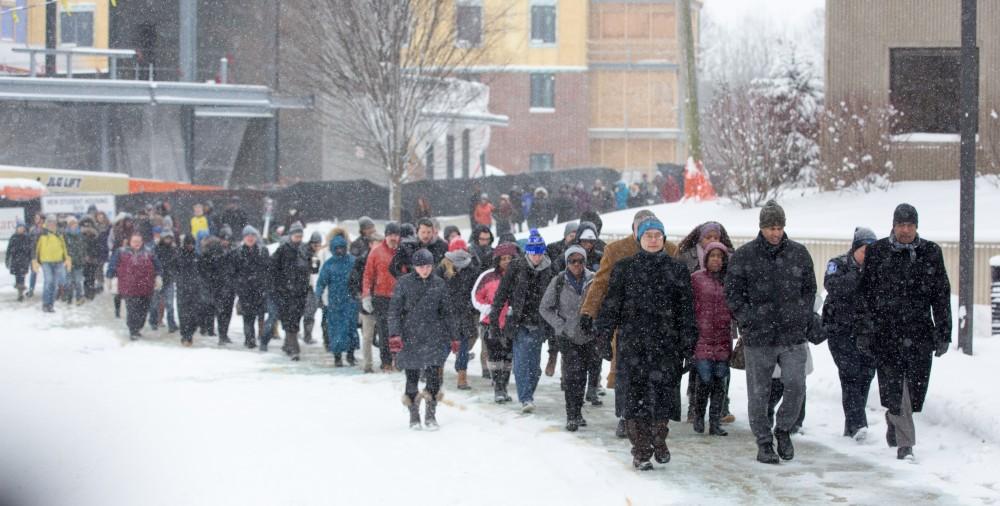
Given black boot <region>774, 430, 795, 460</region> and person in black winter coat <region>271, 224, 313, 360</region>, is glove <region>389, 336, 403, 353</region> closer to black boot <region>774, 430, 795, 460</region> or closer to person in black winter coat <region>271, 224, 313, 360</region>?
black boot <region>774, 430, 795, 460</region>

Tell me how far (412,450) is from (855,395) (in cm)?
342

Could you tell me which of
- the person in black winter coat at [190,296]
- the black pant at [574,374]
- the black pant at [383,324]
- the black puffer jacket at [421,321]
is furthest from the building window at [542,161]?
the black pant at [574,374]

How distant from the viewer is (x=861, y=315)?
10.2 metres

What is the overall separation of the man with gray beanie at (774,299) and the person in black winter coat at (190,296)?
38.6 ft

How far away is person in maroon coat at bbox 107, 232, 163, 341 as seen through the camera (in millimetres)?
20500

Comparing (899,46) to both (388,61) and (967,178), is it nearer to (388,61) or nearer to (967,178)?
(967,178)

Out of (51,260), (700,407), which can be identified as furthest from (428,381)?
(51,260)

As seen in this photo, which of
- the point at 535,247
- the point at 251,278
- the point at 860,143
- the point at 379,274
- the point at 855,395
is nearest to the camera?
→ the point at 855,395

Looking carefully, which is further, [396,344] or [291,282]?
[291,282]

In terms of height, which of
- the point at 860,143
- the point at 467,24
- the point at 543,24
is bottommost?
→ the point at 860,143

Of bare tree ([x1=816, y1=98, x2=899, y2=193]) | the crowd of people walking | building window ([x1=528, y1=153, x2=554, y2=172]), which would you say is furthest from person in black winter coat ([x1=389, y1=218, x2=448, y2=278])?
building window ([x1=528, y1=153, x2=554, y2=172])

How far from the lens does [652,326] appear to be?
31.2 feet

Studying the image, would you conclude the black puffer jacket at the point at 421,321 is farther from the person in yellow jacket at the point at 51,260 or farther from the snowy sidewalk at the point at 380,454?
the person in yellow jacket at the point at 51,260

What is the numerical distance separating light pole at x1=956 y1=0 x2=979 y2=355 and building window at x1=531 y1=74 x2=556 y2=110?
5011cm
